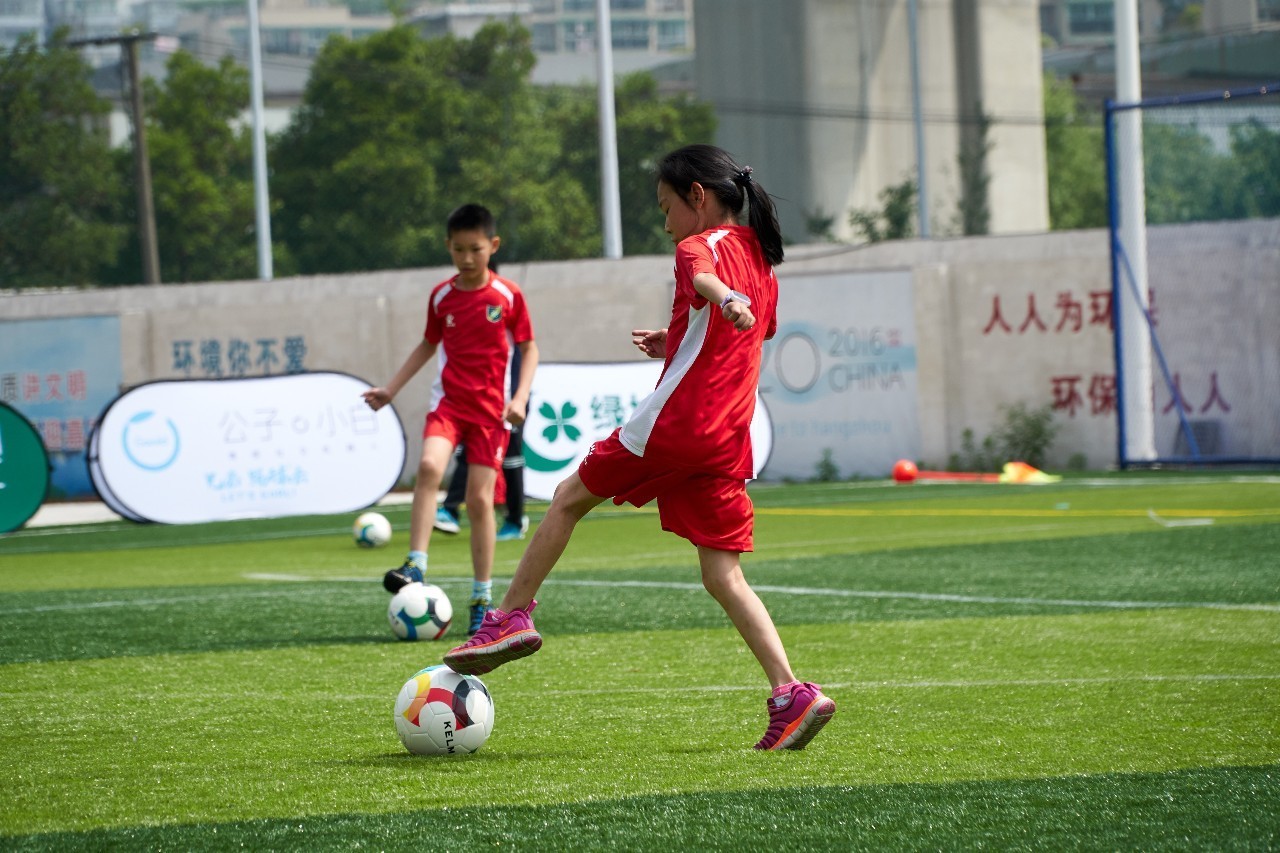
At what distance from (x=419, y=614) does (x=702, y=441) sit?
2.80 m

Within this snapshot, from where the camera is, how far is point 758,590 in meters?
8.82

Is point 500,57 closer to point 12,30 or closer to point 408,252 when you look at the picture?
point 408,252

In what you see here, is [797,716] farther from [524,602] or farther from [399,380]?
[399,380]

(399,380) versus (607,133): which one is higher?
(607,133)

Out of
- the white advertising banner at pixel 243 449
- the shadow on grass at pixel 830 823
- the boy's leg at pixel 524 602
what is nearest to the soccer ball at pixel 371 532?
the white advertising banner at pixel 243 449

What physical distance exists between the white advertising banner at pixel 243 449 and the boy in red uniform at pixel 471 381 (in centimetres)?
850

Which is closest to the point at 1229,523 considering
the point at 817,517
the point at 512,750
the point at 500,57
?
the point at 817,517

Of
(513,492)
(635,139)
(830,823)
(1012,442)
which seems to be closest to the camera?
(830,823)

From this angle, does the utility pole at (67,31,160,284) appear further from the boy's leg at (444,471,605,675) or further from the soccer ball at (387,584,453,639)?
the boy's leg at (444,471,605,675)

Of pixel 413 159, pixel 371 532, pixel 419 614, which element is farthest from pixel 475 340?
pixel 413 159

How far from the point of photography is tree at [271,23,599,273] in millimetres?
41438

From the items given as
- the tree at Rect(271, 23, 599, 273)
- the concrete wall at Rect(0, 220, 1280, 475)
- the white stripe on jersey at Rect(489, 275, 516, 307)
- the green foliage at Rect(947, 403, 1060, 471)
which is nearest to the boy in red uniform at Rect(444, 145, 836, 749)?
the white stripe on jersey at Rect(489, 275, 516, 307)

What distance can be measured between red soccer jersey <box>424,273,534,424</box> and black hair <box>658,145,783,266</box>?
304 centimetres

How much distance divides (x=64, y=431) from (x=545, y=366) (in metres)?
7.86
